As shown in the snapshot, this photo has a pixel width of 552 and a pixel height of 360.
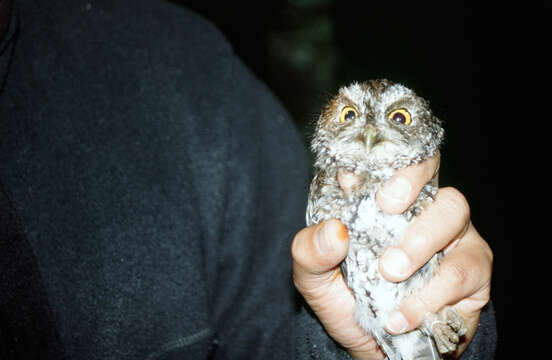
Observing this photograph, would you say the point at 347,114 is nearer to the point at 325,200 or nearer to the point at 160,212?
the point at 325,200

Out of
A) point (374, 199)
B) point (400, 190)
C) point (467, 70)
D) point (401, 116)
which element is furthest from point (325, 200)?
point (467, 70)

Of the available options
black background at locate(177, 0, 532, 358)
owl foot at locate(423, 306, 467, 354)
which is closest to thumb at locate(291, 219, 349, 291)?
owl foot at locate(423, 306, 467, 354)

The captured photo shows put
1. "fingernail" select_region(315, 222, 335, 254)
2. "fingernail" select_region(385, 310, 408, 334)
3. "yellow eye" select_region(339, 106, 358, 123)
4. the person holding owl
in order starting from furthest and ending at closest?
"yellow eye" select_region(339, 106, 358, 123), the person holding owl, "fingernail" select_region(385, 310, 408, 334), "fingernail" select_region(315, 222, 335, 254)

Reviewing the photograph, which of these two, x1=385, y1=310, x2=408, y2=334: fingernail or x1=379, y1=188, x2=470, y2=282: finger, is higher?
x1=379, y1=188, x2=470, y2=282: finger

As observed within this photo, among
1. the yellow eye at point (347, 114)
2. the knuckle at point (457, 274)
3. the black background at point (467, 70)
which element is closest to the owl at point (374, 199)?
the yellow eye at point (347, 114)

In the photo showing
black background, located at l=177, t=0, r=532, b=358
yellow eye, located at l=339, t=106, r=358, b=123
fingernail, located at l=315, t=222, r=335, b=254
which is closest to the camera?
fingernail, located at l=315, t=222, r=335, b=254

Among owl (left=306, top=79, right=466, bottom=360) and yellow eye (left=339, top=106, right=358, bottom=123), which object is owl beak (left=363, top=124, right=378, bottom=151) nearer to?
owl (left=306, top=79, right=466, bottom=360)

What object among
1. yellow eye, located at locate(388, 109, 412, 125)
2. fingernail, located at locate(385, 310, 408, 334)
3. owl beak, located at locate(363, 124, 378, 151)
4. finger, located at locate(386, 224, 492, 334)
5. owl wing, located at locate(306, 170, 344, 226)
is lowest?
fingernail, located at locate(385, 310, 408, 334)
